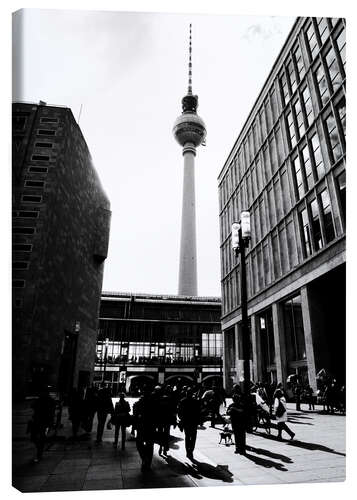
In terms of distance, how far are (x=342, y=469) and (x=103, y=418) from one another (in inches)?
304

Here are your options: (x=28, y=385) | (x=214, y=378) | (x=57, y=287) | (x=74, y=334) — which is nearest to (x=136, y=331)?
(x=214, y=378)

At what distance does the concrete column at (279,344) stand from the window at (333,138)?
13029 mm

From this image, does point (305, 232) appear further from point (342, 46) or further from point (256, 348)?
point (256, 348)

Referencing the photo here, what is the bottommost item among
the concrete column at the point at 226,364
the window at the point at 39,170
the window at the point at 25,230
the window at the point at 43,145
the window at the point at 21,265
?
the concrete column at the point at 226,364

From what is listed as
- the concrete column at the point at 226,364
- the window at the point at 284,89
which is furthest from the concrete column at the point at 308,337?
the concrete column at the point at 226,364

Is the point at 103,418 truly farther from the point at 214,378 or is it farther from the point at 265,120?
the point at 214,378

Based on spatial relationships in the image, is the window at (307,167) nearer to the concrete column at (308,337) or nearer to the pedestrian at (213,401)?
the concrete column at (308,337)

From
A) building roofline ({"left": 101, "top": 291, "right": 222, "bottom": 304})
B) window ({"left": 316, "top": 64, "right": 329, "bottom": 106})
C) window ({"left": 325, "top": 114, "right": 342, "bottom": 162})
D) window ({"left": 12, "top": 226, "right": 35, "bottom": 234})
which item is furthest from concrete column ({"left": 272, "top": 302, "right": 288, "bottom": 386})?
building roofline ({"left": 101, "top": 291, "right": 222, "bottom": 304})

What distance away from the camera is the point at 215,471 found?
7.30 metres

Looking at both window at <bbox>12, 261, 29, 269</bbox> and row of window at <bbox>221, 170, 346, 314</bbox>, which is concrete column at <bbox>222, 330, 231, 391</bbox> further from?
window at <bbox>12, 261, 29, 269</bbox>

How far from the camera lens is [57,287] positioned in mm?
26672

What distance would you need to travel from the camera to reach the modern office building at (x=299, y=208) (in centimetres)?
2200

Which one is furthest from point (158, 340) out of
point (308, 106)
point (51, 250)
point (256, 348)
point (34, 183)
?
point (308, 106)

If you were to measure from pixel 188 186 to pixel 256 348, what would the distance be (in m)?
55.7
